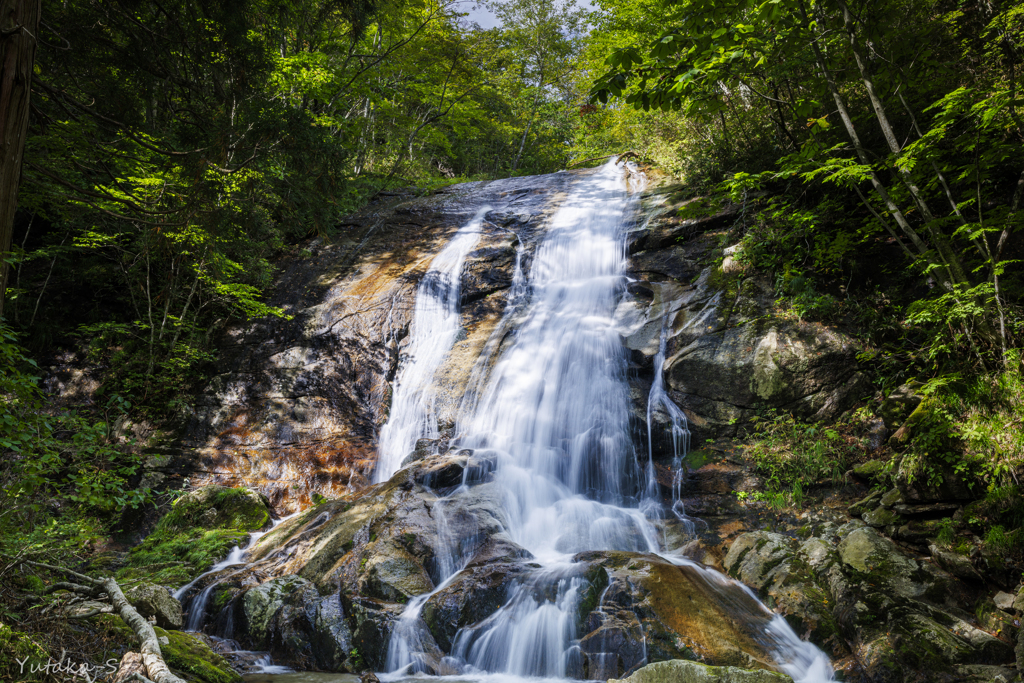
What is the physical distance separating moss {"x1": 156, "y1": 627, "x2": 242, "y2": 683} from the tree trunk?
2.93 metres

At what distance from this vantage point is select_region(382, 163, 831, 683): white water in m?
4.58

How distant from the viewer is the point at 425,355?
989 cm

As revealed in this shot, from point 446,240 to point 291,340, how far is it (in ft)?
14.7

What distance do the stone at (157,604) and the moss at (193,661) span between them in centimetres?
70

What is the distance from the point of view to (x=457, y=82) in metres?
19.2

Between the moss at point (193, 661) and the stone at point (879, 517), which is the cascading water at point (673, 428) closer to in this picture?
the stone at point (879, 517)

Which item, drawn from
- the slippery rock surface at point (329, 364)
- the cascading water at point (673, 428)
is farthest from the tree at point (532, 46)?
the cascading water at point (673, 428)

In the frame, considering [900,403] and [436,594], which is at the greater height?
[900,403]

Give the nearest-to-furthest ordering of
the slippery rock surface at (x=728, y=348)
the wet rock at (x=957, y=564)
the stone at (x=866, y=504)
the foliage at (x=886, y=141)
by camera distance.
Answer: the wet rock at (x=957, y=564) → the foliage at (x=886, y=141) → the stone at (x=866, y=504) → the slippery rock surface at (x=728, y=348)

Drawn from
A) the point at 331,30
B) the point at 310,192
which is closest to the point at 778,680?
the point at 310,192

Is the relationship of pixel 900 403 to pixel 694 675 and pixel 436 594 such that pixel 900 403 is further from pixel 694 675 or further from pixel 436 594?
pixel 436 594

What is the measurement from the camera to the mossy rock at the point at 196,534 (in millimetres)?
6172

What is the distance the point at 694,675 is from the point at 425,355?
7.59 meters

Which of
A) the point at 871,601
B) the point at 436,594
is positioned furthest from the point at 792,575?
the point at 436,594
